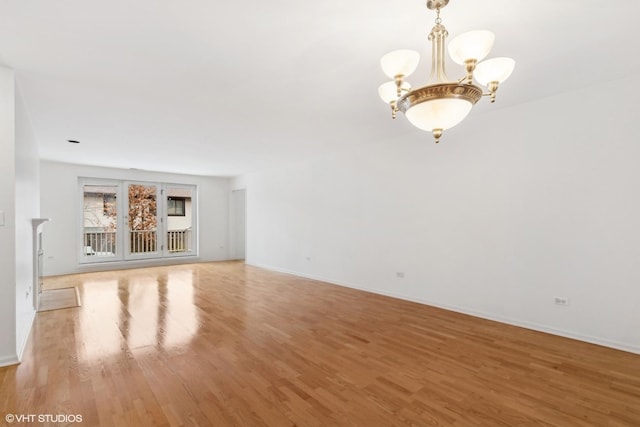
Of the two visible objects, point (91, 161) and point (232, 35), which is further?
point (91, 161)

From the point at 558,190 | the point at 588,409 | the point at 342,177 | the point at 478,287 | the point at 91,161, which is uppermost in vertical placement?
the point at 91,161

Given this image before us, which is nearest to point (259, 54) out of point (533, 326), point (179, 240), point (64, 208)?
point (533, 326)

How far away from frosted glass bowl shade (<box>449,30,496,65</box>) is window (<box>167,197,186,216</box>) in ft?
29.3

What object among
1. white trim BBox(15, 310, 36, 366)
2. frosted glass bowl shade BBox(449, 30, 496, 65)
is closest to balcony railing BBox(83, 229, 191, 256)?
white trim BBox(15, 310, 36, 366)

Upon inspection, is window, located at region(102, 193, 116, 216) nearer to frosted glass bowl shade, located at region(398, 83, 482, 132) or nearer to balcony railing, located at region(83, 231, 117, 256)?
balcony railing, located at region(83, 231, 117, 256)

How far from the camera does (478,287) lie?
12.9ft

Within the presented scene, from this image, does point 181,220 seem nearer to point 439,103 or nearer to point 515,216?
point 515,216

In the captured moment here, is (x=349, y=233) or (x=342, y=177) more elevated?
(x=342, y=177)

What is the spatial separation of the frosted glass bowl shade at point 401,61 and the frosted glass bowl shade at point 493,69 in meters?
0.38

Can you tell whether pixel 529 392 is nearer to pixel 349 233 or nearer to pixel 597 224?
pixel 597 224

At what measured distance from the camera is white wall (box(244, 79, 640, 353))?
2.97 meters

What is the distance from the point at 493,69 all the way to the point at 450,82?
371mm

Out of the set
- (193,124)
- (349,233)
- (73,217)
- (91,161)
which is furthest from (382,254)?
Result: (73,217)

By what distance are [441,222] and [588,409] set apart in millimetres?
2598
